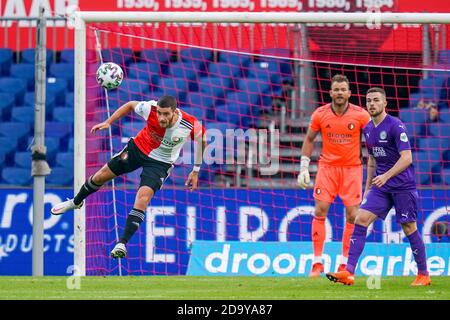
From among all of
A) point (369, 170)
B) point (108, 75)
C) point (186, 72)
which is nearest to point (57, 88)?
point (186, 72)

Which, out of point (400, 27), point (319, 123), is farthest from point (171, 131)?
point (400, 27)

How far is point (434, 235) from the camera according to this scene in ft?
50.7

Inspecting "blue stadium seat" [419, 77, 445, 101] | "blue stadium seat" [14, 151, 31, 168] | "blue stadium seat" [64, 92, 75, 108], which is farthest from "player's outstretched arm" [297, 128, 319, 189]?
"blue stadium seat" [64, 92, 75, 108]

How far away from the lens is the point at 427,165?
671 inches

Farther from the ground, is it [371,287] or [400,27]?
[400,27]

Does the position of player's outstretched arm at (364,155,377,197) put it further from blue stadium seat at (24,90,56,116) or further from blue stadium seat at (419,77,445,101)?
blue stadium seat at (24,90,56,116)

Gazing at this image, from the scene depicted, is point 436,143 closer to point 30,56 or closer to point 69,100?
point 69,100

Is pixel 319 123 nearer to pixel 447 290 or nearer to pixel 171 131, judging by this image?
pixel 171 131

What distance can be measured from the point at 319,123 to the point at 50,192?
4643mm

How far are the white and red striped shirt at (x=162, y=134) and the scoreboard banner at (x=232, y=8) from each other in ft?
19.5

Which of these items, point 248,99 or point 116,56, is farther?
point 116,56

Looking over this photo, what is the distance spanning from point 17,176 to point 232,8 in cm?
458

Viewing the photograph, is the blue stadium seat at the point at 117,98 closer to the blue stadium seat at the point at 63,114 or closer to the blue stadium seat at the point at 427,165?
the blue stadium seat at the point at 63,114
